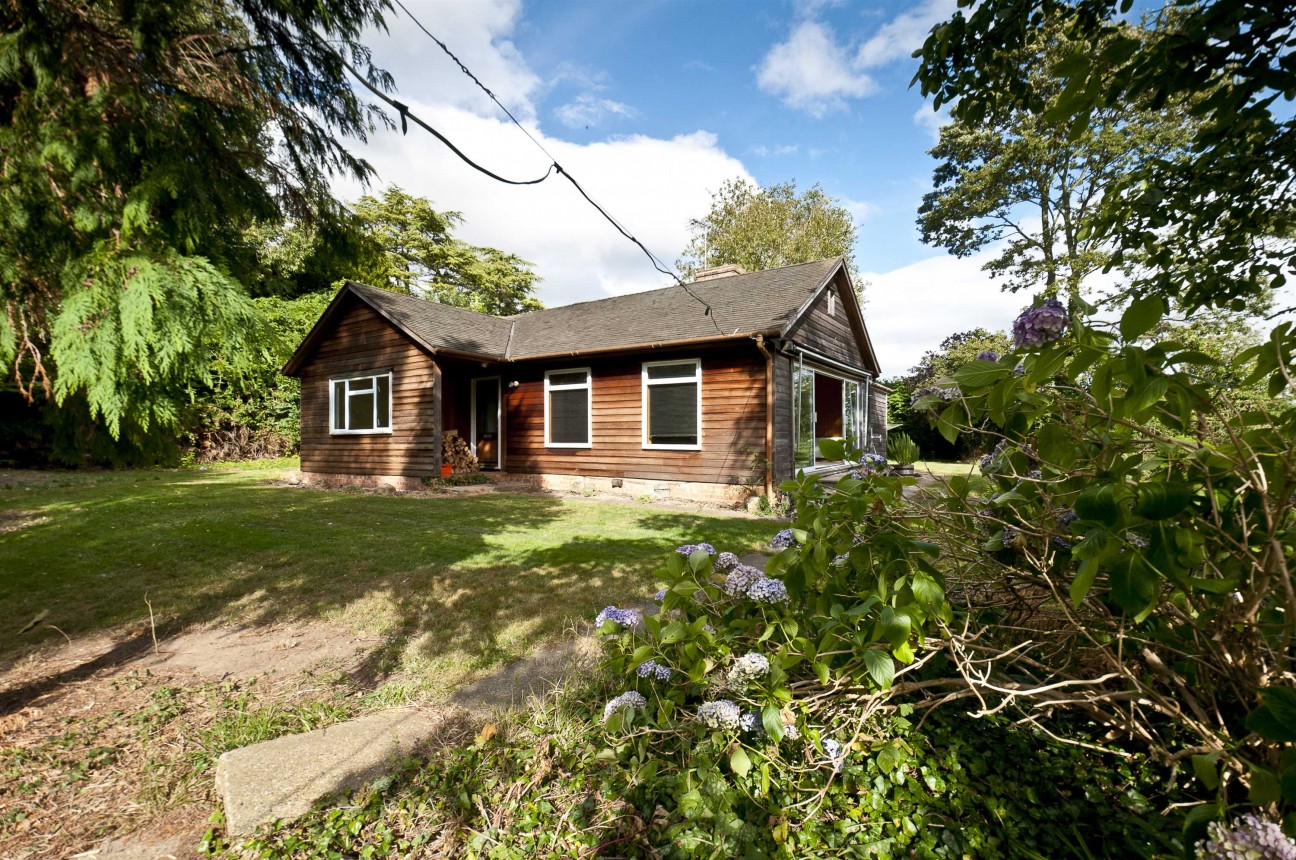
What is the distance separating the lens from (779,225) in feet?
92.5

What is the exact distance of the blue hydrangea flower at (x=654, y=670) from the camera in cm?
197

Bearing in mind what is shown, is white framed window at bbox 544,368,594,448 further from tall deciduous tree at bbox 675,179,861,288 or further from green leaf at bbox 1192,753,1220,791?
tall deciduous tree at bbox 675,179,861,288

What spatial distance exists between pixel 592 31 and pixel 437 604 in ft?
17.3

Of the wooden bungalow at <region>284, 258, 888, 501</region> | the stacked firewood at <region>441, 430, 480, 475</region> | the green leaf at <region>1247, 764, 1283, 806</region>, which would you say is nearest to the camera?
the green leaf at <region>1247, 764, 1283, 806</region>

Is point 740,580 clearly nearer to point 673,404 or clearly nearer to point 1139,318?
point 1139,318

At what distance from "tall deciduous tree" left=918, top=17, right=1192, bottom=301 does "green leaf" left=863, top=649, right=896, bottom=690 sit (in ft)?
62.2

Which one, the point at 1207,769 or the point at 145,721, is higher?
the point at 1207,769

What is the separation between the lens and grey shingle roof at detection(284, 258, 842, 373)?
10188 millimetres

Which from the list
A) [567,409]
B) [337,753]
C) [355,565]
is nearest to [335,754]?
[337,753]

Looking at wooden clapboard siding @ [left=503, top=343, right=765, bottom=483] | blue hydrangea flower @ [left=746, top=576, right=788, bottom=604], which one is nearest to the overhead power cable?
blue hydrangea flower @ [left=746, top=576, right=788, bottom=604]

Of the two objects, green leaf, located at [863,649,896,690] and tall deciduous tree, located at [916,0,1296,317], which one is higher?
tall deciduous tree, located at [916,0,1296,317]

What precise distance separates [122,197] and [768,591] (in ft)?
10.7

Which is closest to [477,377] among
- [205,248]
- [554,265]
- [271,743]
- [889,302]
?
[205,248]

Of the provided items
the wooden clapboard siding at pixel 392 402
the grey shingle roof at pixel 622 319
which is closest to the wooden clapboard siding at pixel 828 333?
the grey shingle roof at pixel 622 319
